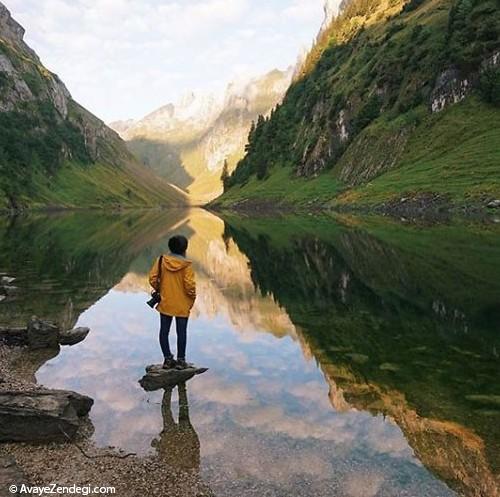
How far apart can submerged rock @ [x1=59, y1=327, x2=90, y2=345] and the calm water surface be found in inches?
20.5

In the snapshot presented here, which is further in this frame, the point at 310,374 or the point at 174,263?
the point at 310,374

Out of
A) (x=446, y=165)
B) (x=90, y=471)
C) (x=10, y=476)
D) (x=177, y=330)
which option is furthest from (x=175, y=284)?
(x=446, y=165)

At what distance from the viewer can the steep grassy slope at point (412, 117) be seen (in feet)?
315

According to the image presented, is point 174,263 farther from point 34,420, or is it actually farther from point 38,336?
point 38,336

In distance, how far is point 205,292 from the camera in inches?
1167

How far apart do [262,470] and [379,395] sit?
473cm

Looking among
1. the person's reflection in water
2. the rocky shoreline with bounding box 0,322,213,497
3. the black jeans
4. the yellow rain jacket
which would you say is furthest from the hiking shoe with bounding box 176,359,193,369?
the rocky shoreline with bounding box 0,322,213,497

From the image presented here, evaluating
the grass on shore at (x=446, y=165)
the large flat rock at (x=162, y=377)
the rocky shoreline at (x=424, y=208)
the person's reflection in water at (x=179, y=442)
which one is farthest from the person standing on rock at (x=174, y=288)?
the grass on shore at (x=446, y=165)

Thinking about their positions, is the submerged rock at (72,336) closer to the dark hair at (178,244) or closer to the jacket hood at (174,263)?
the jacket hood at (174,263)

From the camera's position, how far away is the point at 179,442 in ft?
37.4

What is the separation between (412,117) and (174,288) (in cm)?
11560

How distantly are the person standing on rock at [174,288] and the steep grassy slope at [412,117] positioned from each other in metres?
71.9

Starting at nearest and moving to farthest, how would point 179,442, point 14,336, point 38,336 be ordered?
point 179,442
point 38,336
point 14,336

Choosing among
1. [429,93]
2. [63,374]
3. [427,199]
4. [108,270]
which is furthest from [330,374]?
[429,93]
